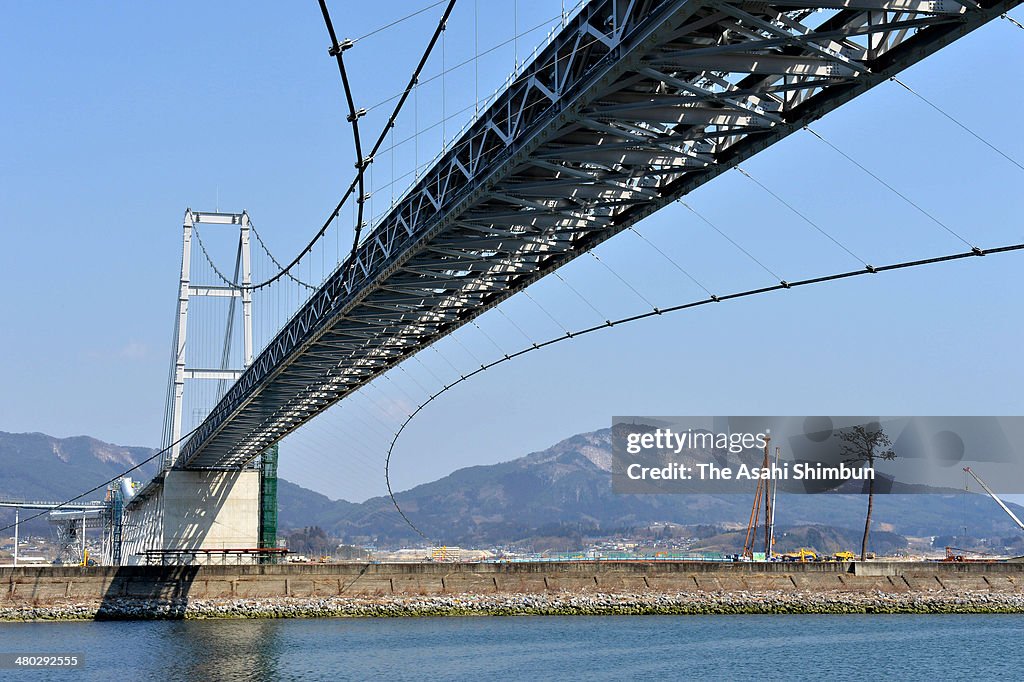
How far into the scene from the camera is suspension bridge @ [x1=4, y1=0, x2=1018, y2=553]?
1698 centimetres

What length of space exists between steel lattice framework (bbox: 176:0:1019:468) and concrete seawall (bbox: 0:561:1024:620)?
25057 mm

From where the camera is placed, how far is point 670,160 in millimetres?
23422

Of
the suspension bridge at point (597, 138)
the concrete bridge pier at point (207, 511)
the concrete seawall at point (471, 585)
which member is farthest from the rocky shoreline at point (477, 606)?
the suspension bridge at point (597, 138)

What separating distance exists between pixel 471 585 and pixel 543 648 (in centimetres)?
1620

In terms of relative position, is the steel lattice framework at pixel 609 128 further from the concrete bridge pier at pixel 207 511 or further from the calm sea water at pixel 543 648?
the concrete bridge pier at pixel 207 511

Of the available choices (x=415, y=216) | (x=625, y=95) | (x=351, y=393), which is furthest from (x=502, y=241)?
(x=351, y=393)

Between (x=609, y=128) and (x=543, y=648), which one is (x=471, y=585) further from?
(x=609, y=128)

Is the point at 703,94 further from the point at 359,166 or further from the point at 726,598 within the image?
the point at 726,598

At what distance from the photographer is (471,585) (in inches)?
2372

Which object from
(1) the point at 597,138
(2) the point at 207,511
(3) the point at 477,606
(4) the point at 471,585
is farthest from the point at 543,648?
(2) the point at 207,511

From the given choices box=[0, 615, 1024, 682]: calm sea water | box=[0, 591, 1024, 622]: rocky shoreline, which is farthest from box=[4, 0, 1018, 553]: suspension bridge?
box=[0, 591, 1024, 622]: rocky shoreline

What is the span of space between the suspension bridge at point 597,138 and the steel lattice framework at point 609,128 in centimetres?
3

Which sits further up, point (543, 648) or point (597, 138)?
point (597, 138)

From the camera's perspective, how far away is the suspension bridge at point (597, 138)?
17.0 metres
